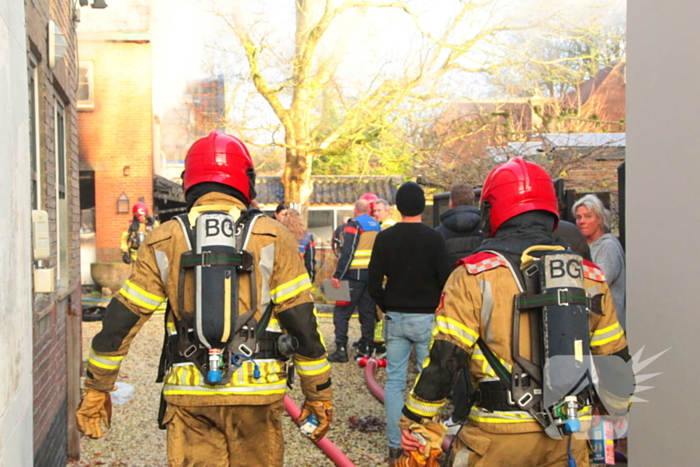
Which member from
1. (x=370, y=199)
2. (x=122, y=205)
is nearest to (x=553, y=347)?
(x=370, y=199)

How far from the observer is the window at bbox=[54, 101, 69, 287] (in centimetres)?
489

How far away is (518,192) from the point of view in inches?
105

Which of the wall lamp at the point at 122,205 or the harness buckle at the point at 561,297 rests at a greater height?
the wall lamp at the point at 122,205

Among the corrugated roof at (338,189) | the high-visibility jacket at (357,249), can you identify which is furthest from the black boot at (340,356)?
the corrugated roof at (338,189)

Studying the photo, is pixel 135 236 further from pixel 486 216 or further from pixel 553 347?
pixel 553 347

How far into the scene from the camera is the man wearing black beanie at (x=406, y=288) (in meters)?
4.71

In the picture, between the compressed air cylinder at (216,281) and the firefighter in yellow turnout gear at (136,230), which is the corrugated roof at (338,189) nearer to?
the firefighter in yellow turnout gear at (136,230)

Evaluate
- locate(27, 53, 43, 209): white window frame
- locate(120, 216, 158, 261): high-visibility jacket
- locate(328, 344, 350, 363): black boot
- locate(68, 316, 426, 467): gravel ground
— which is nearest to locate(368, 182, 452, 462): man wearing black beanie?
locate(68, 316, 426, 467): gravel ground

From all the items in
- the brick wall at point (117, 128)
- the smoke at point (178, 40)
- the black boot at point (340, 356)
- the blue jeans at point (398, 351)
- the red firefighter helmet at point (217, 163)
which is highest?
the smoke at point (178, 40)

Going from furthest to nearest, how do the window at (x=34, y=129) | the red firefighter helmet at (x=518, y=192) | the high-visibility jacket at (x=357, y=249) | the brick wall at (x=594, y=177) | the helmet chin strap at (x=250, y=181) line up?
the brick wall at (x=594, y=177)
the high-visibility jacket at (x=357, y=249)
the window at (x=34, y=129)
the helmet chin strap at (x=250, y=181)
the red firefighter helmet at (x=518, y=192)

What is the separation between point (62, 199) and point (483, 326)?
372 centimetres

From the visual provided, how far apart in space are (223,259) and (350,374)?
4933 millimetres

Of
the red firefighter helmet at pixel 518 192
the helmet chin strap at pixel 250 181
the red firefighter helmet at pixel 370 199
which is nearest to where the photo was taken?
the red firefighter helmet at pixel 518 192

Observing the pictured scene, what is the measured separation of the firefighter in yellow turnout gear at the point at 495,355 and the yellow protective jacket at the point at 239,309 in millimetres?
603
